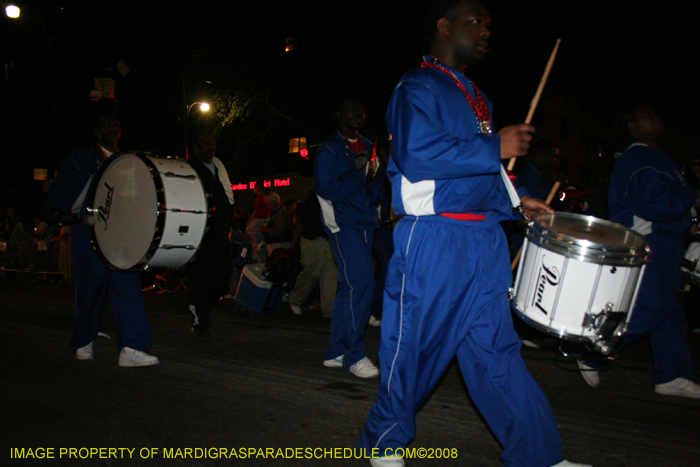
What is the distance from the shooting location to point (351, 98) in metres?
4.70

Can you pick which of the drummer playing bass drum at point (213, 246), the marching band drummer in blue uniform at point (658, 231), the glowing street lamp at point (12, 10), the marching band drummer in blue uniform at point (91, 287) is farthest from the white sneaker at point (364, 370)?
the glowing street lamp at point (12, 10)

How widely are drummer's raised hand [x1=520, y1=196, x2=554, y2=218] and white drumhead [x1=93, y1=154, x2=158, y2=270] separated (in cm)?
266

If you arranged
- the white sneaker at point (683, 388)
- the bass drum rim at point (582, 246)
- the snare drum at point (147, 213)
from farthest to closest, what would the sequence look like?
the snare drum at point (147, 213) → the white sneaker at point (683, 388) → the bass drum rim at point (582, 246)

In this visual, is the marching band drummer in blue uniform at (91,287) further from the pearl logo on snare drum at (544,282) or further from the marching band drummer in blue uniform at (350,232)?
the pearl logo on snare drum at (544,282)

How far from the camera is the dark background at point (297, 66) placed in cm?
1102

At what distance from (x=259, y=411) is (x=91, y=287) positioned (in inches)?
83.2

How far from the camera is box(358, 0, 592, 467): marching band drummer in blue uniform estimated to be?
2.32 meters

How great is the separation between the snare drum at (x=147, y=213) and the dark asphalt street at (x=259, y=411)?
0.93 m

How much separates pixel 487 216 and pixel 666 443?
1.67 meters

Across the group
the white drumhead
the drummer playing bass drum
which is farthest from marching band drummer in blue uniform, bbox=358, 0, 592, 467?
the drummer playing bass drum

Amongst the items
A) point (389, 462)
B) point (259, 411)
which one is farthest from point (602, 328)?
point (259, 411)

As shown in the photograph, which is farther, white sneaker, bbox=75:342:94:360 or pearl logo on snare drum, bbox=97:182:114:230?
white sneaker, bbox=75:342:94:360

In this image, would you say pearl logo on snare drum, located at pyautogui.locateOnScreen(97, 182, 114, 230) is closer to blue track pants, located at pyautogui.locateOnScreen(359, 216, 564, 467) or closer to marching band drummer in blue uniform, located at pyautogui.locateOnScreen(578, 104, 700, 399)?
blue track pants, located at pyautogui.locateOnScreen(359, 216, 564, 467)

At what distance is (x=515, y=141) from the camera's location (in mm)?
2398
